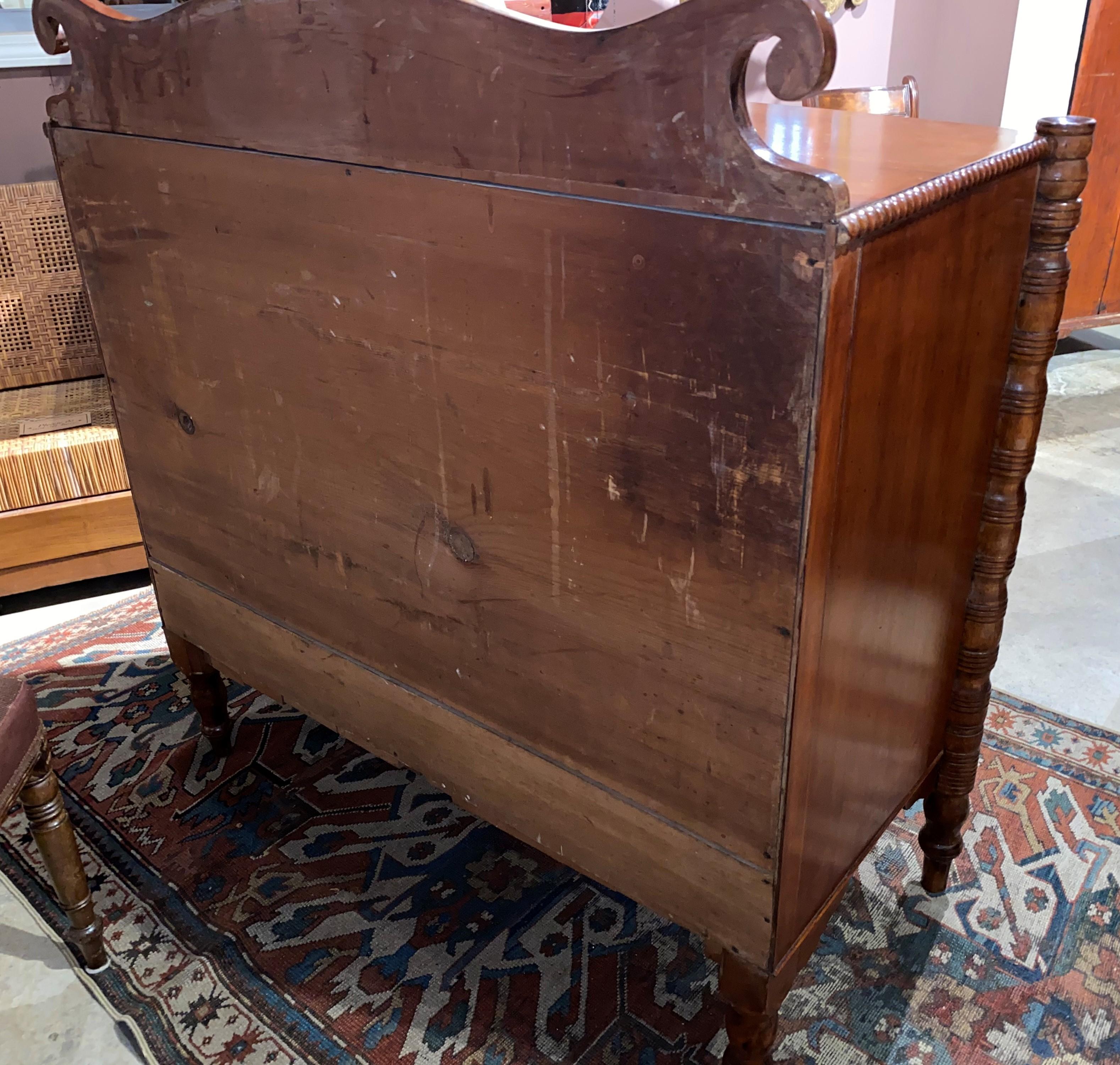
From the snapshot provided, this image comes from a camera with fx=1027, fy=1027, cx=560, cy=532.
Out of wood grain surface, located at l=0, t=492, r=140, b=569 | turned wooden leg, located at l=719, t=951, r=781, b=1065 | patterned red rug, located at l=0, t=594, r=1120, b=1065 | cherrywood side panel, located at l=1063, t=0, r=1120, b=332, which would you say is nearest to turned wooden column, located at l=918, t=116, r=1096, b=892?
patterned red rug, located at l=0, t=594, r=1120, b=1065

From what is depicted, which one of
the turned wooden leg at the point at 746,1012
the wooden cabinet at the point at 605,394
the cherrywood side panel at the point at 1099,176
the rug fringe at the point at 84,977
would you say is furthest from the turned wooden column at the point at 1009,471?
the cherrywood side panel at the point at 1099,176

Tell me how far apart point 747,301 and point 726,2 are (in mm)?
206

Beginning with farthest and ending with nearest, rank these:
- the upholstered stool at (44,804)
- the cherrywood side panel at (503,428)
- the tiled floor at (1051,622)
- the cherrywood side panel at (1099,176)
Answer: the cherrywood side panel at (1099,176)
the tiled floor at (1051,622)
the upholstered stool at (44,804)
the cherrywood side panel at (503,428)

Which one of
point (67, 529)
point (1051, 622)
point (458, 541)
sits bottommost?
point (1051, 622)

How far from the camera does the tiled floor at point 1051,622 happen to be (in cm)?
139

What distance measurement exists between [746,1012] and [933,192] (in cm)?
85

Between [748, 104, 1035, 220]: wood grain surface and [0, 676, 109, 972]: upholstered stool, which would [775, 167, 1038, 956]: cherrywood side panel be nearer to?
[748, 104, 1035, 220]: wood grain surface

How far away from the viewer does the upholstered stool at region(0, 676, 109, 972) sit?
1.26 metres

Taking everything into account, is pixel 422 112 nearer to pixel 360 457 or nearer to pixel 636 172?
pixel 636 172

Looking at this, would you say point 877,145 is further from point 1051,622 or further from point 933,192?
point 1051,622

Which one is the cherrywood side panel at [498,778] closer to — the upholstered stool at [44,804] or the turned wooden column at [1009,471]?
the upholstered stool at [44,804]

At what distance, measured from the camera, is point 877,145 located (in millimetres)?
1099

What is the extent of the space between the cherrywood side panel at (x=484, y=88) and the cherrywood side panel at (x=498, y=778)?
0.64 m

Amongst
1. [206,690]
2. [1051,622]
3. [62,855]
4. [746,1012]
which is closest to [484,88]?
[746,1012]
